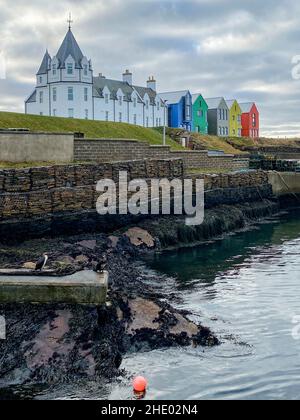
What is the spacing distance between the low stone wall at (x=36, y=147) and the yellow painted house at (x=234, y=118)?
61273 millimetres

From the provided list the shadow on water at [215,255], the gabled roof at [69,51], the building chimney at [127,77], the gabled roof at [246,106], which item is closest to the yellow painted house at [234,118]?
the gabled roof at [246,106]

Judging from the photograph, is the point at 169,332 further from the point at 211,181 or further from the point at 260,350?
the point at 211,181

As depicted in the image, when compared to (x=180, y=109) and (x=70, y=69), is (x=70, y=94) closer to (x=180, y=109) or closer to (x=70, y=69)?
(x=70, y=69)

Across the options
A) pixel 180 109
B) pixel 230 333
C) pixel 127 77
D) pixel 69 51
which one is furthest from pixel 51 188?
pixel 127 77

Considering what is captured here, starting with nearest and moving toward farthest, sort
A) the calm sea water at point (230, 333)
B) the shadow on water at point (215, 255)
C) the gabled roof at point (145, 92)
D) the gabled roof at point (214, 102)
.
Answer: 1. the calm sea water at point (230, 333)
2. the shadow on water at point (215, 255)
3. the gabled roof at point (145, 92)
4. the gabled roof at point (214, 102)

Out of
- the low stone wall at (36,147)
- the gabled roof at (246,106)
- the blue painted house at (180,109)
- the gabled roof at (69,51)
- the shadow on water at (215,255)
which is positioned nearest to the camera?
the shadow on water at (215,255)

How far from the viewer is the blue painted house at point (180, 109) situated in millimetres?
72125

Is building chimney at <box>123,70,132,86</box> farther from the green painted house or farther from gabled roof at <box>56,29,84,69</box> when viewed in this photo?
gabled roof at <box>56,29,84,69</box>

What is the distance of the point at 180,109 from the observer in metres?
72.3

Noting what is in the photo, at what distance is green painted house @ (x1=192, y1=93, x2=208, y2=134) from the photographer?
75.8m

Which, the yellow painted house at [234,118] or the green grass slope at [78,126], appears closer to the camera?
the green grass slope at [78,126]

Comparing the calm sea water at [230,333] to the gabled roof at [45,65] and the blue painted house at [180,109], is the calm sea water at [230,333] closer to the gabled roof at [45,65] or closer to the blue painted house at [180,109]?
the gabled roof at [45,65]

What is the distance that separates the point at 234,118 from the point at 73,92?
33.0 m
